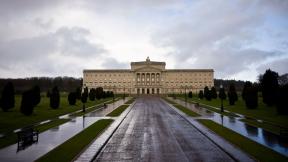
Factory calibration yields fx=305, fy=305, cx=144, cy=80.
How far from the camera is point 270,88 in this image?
4803 centimetres

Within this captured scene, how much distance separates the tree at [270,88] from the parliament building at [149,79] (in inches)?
4004

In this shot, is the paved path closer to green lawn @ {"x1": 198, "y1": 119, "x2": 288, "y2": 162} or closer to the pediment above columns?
green lawn @ {"x1": 198, "y1": 119, "x2": 288, "y2": 162}

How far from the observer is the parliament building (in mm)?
154125

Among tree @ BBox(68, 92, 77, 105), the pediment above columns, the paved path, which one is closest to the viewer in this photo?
the paved path

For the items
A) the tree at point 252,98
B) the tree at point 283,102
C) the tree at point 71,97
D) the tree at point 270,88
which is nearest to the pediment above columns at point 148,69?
the tree at point 71,97

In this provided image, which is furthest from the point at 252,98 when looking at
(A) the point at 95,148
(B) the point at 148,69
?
(B) the point at 148,69

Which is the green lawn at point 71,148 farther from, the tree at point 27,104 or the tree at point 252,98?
the tree at point 252,98

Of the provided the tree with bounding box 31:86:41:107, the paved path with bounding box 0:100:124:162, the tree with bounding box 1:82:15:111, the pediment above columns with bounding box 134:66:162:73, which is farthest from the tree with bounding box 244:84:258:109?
the pediment above columns with bounding box 134:66:162:73

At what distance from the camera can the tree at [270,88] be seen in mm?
47062

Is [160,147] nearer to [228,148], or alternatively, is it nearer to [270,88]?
[228,148]

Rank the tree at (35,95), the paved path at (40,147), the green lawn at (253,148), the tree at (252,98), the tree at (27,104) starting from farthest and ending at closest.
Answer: the tree at (252,98) < the tree at (35,95) < the tree at (27,104) < the paved path at (40,147) < the green lawn at (253,148)

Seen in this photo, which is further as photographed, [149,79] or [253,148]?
[149,79]

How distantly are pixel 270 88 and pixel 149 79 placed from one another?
108843mm

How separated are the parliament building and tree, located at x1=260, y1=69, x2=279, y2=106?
102m
